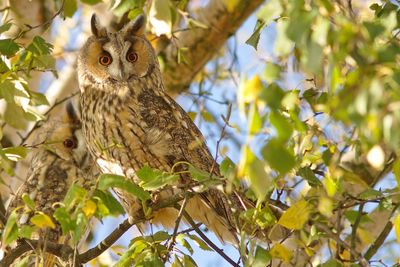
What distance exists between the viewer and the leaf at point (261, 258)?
5.53 feet

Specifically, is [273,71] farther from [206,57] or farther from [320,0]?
[206,57]

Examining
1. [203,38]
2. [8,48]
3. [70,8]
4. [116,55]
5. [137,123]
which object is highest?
[203,38]

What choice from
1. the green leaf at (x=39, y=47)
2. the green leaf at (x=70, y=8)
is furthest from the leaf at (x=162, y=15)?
the green leaf at (x=70, y=8)

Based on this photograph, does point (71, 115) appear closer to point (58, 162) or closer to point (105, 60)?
point (58, 162)

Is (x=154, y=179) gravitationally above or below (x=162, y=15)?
below

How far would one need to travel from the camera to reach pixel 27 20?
11.1ft

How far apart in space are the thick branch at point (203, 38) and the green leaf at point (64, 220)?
2291 mm

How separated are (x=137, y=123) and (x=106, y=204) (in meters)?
1.06

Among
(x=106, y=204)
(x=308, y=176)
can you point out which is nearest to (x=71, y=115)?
(x=308, y=176)

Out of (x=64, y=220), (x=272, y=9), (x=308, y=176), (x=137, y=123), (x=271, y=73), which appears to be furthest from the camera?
(x=137, y=123)

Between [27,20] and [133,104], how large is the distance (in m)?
0.89

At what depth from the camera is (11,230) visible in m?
1.65

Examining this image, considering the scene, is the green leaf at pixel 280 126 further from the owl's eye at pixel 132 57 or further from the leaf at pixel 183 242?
the owl's eye at pixel 132 57

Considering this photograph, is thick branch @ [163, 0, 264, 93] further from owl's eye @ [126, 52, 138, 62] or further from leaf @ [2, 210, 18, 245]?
leaf @ [2, 210, 18, 245]
